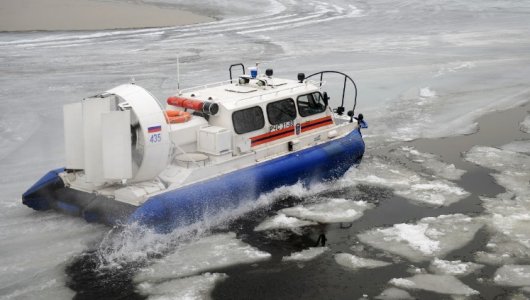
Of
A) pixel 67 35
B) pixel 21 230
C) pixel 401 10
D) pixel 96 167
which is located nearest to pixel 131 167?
pixel 96 167

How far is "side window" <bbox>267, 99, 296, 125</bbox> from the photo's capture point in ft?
32.8

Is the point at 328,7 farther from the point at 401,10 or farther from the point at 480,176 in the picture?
the point at 480,176

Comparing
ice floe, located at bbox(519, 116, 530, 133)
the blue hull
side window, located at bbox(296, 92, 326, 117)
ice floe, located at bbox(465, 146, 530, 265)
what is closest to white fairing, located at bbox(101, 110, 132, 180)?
the blue hull

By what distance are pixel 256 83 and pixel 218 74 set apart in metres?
6.30

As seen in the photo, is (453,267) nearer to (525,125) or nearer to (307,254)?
(307,254)

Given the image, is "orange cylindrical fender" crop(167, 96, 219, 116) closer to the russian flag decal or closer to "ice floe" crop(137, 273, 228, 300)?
the russian flag decal

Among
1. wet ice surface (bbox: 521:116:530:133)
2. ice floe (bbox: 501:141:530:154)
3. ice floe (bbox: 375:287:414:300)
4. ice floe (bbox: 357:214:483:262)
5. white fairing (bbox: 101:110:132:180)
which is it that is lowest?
ice floe (bbox: 375:287:414:300)

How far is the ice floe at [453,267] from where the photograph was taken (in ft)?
25.5

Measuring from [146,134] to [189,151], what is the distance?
1.19 meters

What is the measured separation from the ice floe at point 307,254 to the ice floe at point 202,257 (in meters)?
0.27

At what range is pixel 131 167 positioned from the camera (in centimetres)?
841

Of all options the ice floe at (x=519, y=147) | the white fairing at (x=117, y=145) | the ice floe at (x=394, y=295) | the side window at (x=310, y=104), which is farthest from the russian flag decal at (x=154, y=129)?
the ice floe at (x=519, y=147)

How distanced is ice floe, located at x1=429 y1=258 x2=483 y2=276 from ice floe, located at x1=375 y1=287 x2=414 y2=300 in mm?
644

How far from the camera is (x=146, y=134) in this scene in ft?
27.5
